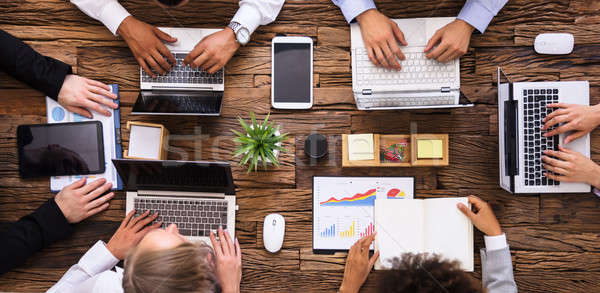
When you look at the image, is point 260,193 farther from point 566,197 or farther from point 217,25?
point 566,197

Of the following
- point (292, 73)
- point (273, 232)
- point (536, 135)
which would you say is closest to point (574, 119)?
point (536, 135)

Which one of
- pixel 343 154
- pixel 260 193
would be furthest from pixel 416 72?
pixel 260 193

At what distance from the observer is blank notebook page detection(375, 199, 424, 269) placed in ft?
5.16

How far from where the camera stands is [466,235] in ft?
5.18

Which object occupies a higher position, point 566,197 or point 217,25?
point 217,25

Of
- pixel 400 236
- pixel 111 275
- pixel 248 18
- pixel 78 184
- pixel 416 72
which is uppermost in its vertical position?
pixel 248 18

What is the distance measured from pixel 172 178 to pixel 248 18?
2.57 feet

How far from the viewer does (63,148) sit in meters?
1.61

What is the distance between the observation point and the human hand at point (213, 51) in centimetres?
154

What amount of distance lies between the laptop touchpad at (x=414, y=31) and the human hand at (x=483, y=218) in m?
0.74

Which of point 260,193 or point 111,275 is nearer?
point 111,275

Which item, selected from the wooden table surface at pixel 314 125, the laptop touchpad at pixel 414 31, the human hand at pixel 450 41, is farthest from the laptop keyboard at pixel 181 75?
the human hand at pixel 450 41

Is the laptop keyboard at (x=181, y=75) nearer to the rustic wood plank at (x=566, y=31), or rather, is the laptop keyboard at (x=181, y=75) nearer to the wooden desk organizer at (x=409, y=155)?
the wooden desk organizer at (x=409, y=155)

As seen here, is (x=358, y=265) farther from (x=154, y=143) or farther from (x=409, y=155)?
(x=154, y=143)
